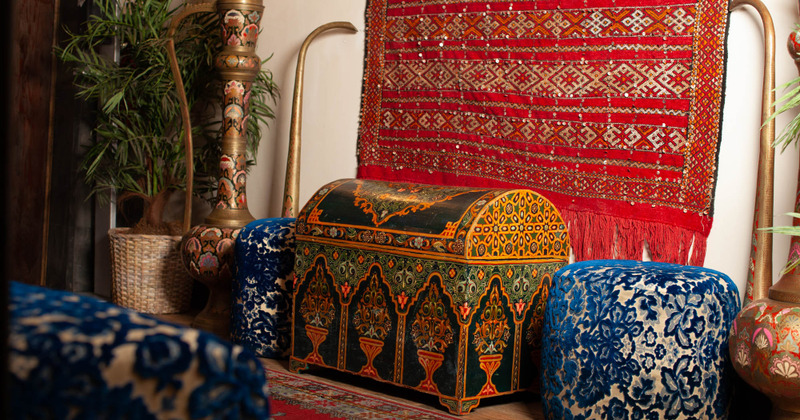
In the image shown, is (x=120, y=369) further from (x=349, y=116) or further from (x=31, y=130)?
(x=31, y=130)

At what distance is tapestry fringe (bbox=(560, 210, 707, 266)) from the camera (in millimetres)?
2645

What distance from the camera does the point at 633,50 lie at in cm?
276

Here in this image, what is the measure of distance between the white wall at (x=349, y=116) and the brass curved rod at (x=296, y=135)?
0.42 ft

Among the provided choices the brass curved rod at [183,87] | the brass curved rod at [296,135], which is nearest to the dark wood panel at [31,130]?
the brass curved rod at [183,87]

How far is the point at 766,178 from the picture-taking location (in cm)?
242

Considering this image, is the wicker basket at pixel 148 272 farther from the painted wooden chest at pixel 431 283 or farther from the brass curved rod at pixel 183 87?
the painted wooden chest at pixel 431 283

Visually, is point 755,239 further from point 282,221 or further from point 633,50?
point 282,221

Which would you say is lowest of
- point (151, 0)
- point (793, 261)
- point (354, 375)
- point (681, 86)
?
point (354, 375)

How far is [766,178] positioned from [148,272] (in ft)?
9.03

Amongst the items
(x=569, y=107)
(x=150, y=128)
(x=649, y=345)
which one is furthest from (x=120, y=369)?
(x=150, y=128)

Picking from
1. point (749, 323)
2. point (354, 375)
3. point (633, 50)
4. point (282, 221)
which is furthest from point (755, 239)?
point (282, 221)

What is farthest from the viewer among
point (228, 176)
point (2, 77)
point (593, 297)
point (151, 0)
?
point (151, 0)

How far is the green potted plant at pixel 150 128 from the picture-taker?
390 centimetres

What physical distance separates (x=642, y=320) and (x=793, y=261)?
429mm
